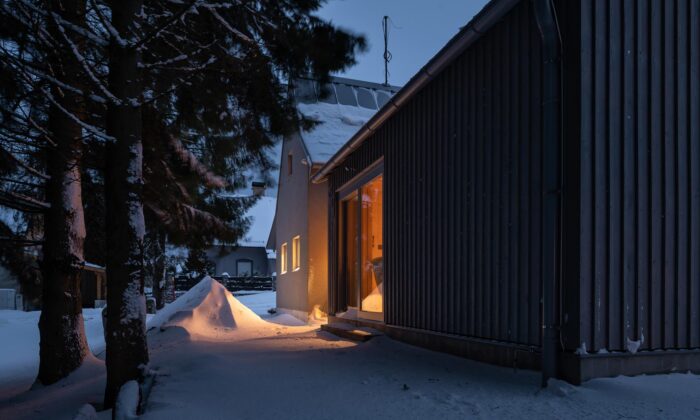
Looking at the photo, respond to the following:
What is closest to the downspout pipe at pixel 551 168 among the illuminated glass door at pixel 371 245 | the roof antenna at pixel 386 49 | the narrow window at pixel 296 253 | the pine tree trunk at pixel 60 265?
the illuminated glass door at pixel 371 245

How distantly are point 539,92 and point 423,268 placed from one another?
9.56 ft

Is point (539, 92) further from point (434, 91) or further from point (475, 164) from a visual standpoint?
point (434, 91)

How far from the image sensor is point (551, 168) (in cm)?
434

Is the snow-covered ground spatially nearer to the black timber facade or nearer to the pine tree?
the black timber facade

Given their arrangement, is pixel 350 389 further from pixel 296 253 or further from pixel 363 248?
pixel 296 253

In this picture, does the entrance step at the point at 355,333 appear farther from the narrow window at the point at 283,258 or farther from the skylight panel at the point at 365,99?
the skylight panel at the point at 365,99

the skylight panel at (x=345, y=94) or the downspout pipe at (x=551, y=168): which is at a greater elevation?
the skylight panel at (x=345, y=94)

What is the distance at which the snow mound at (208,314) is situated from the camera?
952 cm

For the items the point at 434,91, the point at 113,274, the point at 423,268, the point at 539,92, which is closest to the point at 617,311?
the point at 539,92

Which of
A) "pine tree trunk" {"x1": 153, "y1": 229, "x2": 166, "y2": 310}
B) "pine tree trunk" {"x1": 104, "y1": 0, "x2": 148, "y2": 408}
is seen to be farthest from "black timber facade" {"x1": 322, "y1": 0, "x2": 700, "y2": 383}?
"pine tree trunk" {"x1": 153, "y1": 229, "x2": 166, "y2": 310}

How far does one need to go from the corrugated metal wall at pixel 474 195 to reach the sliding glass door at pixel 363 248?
62.2 inches

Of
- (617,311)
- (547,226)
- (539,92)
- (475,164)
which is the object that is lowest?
(617,311)

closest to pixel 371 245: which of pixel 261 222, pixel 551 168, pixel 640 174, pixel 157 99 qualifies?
pixel 157 99

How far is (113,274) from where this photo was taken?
4.92 meters
